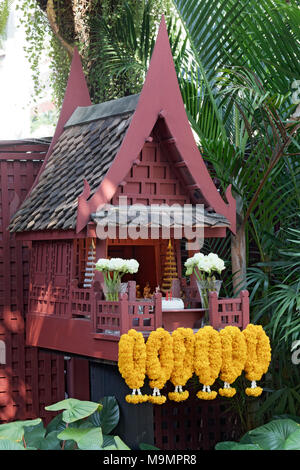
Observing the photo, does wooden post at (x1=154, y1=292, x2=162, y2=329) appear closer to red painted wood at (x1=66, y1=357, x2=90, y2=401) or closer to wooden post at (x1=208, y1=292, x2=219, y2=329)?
wooden post at (x1=208, y1=292, x2=219, y2=329)

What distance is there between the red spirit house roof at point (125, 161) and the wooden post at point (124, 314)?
2.52 feet

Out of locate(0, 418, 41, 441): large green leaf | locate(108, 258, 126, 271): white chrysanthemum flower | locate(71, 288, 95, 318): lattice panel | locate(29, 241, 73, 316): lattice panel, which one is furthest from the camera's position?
locate(29, 241, 73, 316): lattice panel

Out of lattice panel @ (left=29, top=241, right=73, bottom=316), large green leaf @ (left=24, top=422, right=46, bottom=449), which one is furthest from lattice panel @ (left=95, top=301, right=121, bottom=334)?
large green leaf @ (left=24, top=422, right=46, bottom=449)

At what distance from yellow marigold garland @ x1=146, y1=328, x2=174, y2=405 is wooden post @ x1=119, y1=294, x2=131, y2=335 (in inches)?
8.8

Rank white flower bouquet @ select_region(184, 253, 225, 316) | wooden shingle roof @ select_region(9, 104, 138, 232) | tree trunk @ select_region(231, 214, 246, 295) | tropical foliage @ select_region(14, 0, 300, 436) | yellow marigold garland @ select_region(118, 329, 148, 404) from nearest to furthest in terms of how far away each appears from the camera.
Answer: yellow marigold garland @ select_region(118, 329, 148, 404) < white flower bouquet @ select_region(184, 253, 225, 316) < wooden shingle roof @ select_region(9, 104, 138, 232) < tropical foliage @ select_region(14, 0, 300, 436) < tree trunk @ select_region(231, 214, 246, 295)

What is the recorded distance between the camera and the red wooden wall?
8570 mm

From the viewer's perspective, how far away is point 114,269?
666 centimetres

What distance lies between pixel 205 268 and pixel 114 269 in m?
0.82

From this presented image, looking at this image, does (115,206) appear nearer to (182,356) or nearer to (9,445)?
(182,356)

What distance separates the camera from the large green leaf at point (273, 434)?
23.4ft

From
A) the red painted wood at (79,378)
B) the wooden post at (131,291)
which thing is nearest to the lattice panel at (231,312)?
the wooden post at (131,291)

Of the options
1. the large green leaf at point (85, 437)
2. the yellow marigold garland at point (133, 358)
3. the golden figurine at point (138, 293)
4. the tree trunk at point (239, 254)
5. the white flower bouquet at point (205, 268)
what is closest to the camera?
the yellow marigold garland at point (133, 358)

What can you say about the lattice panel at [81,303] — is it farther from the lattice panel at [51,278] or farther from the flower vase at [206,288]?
the flower vase at [206,288]

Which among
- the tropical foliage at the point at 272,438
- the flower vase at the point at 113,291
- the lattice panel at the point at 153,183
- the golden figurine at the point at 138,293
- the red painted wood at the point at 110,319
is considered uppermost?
the lattice panel at the point at 153,183
